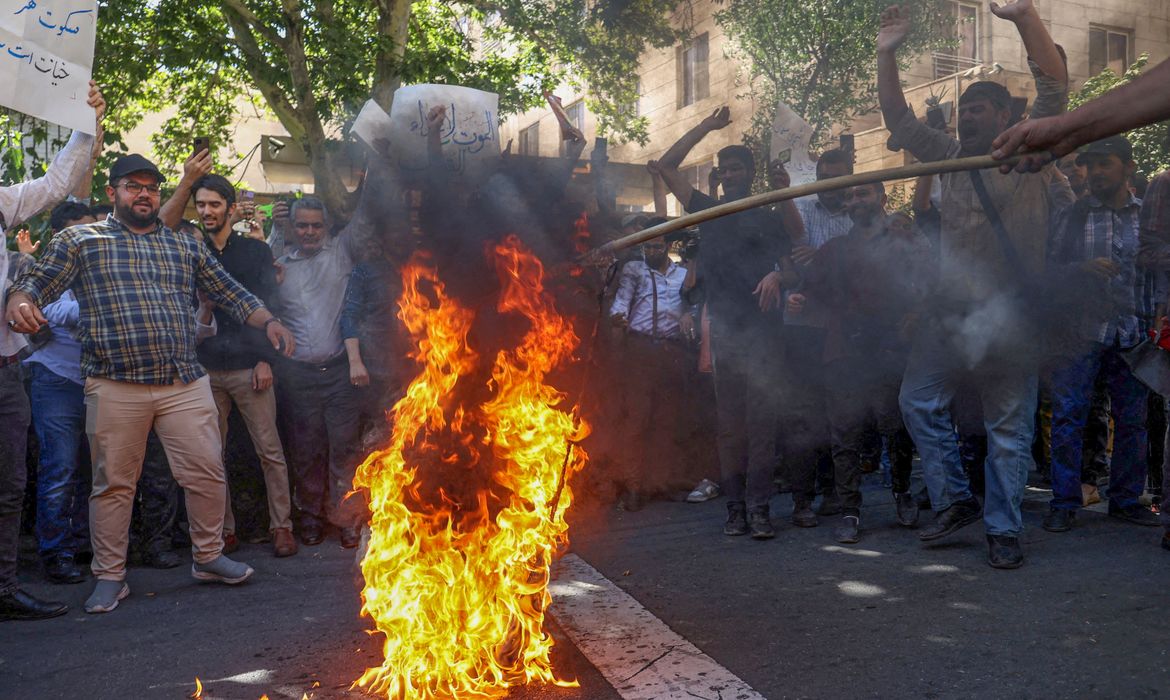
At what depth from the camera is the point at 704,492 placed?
7.46m

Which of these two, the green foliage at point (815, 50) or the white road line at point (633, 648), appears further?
the green foliage at point (815, 50)

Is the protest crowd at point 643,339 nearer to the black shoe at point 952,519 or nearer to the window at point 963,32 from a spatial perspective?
the black shoe at point 952,519

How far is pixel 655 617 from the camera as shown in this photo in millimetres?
4184

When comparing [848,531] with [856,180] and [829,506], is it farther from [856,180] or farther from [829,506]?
[856,180]

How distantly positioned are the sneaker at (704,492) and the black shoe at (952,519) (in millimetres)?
2279

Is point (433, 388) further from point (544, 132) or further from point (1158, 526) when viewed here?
point (1158, 526)

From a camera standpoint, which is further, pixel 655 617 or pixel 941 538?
pixel 941 538

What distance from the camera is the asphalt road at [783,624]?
3414 millimetres

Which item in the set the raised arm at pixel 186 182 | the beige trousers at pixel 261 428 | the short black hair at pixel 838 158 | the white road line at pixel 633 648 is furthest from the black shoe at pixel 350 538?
the short black hair at pixel 838 158

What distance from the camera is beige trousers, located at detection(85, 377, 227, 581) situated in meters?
4.97

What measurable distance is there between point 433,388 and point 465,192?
2.66ft

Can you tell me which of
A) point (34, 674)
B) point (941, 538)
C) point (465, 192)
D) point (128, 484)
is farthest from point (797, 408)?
point (34, 674)

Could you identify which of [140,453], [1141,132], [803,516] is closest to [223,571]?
[140,453]

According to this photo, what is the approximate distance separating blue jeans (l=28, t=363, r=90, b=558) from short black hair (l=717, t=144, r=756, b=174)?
4064 millimetres
